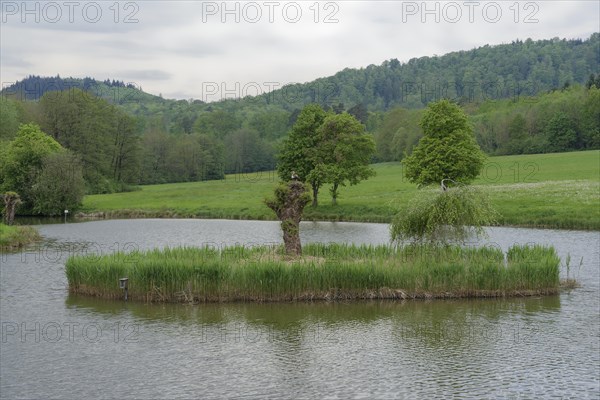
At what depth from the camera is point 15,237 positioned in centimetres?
5253

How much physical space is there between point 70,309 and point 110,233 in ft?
112

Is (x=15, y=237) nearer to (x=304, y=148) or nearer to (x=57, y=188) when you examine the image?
(x=57, y=188)

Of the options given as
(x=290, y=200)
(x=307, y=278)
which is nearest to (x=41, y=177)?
(x=290, y=200)

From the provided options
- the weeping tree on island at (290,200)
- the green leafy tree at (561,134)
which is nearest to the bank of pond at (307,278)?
the weeping tree on island at (290,200)

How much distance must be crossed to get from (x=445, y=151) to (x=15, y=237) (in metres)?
38.1

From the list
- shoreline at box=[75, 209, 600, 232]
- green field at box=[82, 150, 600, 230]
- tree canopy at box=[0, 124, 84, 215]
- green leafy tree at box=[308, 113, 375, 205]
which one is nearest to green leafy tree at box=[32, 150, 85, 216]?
tree canopy at box=[0, 124, 84, 215]

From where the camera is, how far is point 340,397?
721 inches

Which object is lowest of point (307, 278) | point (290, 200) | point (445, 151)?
point (307, 278)

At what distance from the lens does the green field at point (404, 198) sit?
60400 mm

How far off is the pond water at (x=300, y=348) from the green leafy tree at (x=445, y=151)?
2773 cm

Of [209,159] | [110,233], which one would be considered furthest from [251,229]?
[209,159]

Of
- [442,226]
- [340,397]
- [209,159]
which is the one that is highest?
[209,159]

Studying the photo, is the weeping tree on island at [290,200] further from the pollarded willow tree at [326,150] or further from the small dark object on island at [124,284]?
the pollarded willow tree at [326,150]

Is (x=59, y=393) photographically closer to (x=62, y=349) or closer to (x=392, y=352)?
(x=62, y=349)
